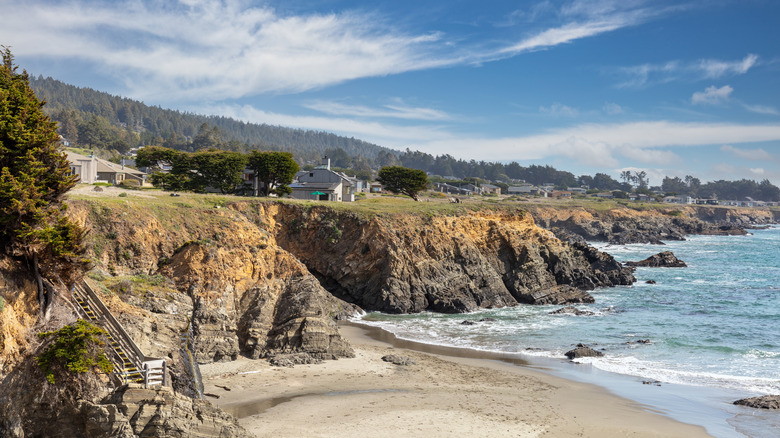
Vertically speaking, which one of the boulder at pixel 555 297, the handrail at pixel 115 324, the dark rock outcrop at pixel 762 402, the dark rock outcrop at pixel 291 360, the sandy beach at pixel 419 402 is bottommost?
the sandy beach at pixel 419 402

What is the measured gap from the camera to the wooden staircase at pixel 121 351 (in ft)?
52.2

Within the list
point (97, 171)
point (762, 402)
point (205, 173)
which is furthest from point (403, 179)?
point (762, 402)

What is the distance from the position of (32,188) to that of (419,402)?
15.1 metres

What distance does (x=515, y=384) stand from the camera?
24.0 metres

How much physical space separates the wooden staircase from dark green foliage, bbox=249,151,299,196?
36314 mm

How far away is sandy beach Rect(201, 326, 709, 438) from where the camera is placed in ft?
60.8

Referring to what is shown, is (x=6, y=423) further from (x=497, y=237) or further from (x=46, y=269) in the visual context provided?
(x=497, y=237)

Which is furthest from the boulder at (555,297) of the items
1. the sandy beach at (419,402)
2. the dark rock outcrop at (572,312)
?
the sandy beach at (419,402)

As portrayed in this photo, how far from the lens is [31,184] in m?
16.2

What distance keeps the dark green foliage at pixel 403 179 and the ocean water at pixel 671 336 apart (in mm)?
30080

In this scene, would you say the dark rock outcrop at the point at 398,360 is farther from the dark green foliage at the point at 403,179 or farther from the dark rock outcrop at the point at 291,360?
the dark green foliage at the point at 403,179

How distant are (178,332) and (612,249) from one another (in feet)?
268

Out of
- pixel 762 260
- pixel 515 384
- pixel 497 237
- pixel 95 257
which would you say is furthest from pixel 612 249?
pixel 95 257

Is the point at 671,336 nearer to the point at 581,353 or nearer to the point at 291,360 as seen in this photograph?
the point at 581,353
